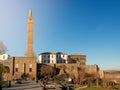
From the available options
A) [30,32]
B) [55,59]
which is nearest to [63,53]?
[55,59]

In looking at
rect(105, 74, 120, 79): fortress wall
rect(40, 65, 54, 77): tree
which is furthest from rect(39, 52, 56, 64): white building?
rect(105, 74, 120, 79): fortress wall

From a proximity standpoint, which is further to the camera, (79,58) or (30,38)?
(79,58)

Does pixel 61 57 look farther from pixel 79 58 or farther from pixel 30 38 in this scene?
pixel 30 38

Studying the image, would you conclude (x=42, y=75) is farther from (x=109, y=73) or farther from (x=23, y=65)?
(x=109, y=73)

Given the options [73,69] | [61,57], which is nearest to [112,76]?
[73,69]

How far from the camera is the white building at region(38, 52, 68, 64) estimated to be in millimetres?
88500

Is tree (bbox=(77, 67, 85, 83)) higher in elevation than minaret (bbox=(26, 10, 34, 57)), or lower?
lower

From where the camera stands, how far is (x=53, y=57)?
3492 inches

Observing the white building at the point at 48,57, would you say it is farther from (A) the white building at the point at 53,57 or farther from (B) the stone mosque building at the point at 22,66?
(B) the stone mosque building at the point at 22,66

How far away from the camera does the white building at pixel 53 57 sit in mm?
88500

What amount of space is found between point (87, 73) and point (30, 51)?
1899 centimetres

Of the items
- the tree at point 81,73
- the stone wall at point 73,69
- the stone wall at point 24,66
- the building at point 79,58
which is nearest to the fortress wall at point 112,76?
the stone wall at point 73,69

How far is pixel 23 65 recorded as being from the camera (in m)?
67.4

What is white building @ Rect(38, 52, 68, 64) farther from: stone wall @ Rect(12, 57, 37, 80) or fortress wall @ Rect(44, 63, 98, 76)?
stone wall @ Rect(12, 57, 37, 80)
